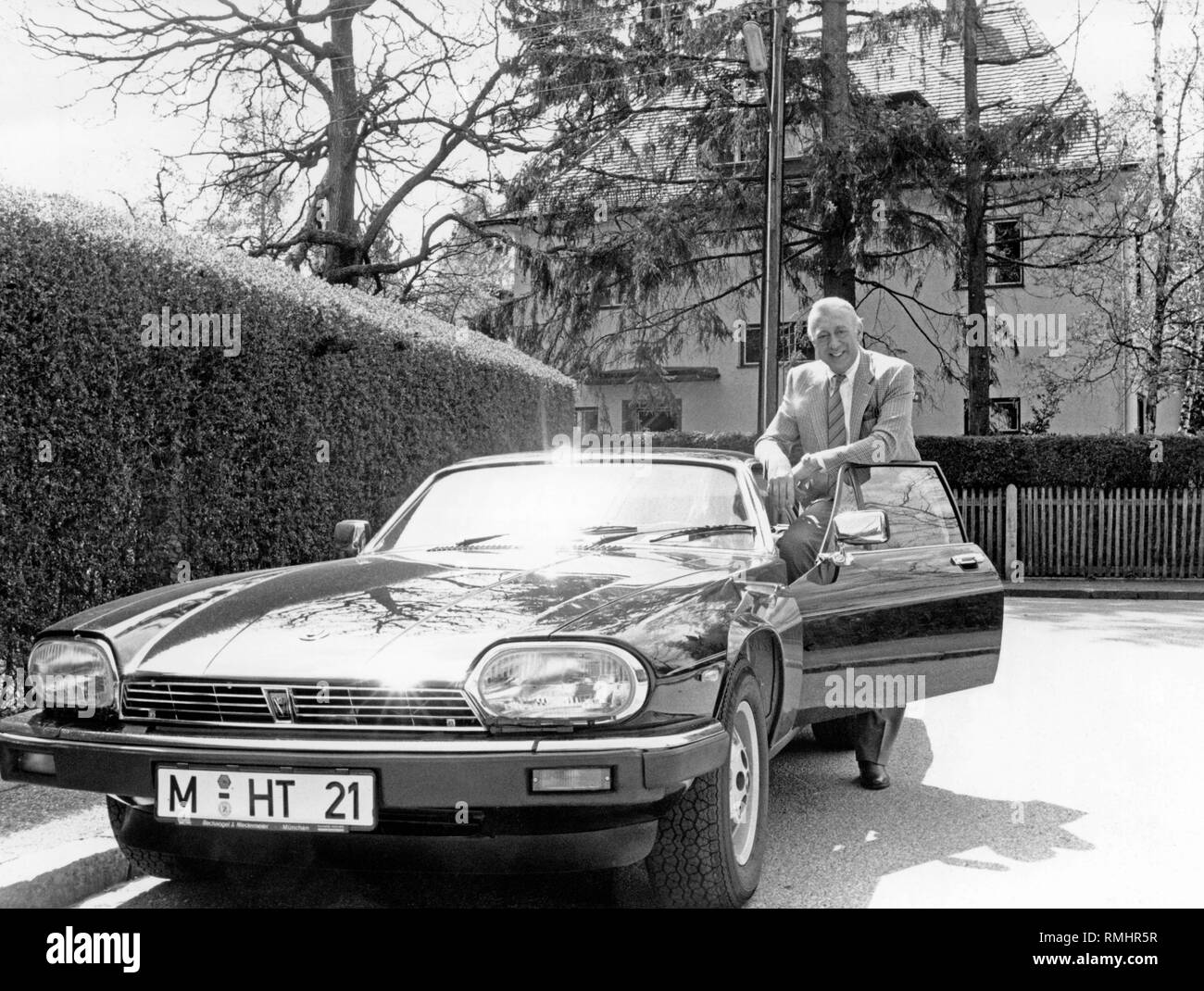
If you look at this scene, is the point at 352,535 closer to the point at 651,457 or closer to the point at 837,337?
the point at 651,457

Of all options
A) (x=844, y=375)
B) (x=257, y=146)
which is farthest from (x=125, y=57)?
(x=844, y=375)

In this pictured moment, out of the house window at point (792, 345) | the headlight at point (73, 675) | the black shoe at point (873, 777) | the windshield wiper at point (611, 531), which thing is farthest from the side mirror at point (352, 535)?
the house window at point (792, 345)

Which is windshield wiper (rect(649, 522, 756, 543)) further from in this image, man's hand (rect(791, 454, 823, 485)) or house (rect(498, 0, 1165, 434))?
house (rect(498, 0, 1165, 434))

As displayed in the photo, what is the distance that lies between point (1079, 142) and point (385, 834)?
18.8 m

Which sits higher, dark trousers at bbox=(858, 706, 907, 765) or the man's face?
the man's face

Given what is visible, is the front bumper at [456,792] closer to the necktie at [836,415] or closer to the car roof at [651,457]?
the car roof at [651,457]

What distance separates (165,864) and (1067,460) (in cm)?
1743

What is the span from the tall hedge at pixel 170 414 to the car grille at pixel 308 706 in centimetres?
302

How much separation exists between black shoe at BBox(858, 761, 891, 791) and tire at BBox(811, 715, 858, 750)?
52cm

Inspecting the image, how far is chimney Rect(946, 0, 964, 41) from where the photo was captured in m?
18.7

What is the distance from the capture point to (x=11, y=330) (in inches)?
232

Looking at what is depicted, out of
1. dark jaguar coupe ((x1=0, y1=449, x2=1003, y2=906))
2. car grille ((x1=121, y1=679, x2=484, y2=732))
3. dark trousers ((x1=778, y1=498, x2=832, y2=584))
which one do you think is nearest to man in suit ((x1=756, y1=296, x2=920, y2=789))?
dark trousers ((x1=778, y1=498, x2=832, y2=584))
